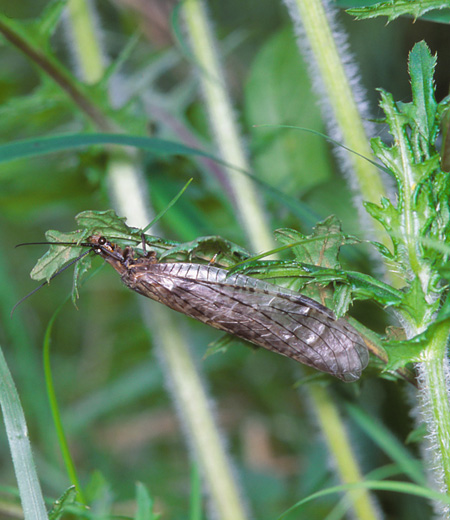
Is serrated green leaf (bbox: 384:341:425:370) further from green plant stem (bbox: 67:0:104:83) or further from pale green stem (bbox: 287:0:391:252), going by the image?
green plant stem (bbox: 67:0:104:83)

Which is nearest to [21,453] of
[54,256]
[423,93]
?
[54,256]

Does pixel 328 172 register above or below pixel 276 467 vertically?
above

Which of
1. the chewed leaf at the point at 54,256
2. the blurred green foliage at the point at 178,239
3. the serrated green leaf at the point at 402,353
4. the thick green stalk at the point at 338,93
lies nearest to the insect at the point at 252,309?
the chewed leaf at the point at 54,256

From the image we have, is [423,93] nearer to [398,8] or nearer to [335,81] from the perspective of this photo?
[398,8]

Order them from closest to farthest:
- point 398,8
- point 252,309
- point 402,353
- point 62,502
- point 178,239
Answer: point 402,353, point 398,8, point 62,502, point 252,309, point 178,239

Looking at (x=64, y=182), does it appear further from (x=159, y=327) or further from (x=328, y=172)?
(x=328, y=172)

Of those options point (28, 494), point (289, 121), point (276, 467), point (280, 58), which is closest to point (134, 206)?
point (289, 121)
